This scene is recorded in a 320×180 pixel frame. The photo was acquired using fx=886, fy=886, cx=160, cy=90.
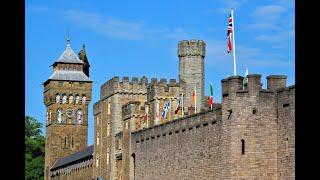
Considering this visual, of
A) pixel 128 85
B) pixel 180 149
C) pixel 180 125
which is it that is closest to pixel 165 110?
pixel 180 125

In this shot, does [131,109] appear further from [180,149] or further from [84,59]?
[84,59]

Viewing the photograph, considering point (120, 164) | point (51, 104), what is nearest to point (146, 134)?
point (120, 164)

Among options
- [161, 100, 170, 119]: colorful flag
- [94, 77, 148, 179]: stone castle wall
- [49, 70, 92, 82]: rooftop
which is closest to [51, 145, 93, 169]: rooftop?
[94, 77, 148, 179]: stone castle wall

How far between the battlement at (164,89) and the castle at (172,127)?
87 millimetres

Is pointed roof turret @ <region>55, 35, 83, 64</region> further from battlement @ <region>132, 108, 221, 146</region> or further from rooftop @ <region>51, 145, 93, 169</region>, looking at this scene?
battlement @ <region>132, 108, 221, 146</region>

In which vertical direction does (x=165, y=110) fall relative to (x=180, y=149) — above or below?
above

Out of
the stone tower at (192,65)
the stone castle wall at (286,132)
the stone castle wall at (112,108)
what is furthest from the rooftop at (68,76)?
the stone castle wall at (286,132)

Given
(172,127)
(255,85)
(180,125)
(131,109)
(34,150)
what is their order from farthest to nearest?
(34,150)
(131,109)
(172,127)
(180,125)
(255,85)

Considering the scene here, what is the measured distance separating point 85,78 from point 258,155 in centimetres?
8192

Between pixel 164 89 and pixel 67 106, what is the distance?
50.0 metres

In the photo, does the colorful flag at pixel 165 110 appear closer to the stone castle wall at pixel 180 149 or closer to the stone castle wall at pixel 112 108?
the stone castle wall at pixel 180 149

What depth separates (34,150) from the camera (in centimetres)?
13800
